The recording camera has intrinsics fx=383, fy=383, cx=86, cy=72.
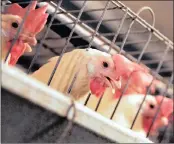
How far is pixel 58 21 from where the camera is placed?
1071mm

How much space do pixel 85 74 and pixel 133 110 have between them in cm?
28

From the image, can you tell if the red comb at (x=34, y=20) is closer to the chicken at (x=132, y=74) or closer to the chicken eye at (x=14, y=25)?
the chicken eye at (x=14, y=25)

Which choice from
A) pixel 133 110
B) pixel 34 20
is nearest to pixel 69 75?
pixel 34 20

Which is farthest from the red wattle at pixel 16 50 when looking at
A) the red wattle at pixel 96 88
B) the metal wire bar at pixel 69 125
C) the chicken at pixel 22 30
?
the metal wire bar at pixel 69 125

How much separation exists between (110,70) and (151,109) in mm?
352

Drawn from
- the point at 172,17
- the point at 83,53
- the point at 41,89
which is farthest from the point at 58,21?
the point at 41,89

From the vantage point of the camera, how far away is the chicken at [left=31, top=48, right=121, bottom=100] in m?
0.80

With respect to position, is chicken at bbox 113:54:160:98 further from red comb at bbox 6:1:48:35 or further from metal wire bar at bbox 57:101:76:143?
metal wire bar at bbox 57:101:76:143

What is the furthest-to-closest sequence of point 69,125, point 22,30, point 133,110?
point 133,110 < point 22,30 < point 69,125

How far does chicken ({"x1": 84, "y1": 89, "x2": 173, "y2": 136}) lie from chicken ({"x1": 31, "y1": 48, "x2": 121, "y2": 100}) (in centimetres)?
11

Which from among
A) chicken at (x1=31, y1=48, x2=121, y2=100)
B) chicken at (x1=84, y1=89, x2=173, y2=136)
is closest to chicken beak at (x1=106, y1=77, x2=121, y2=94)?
chicken at (x1=31, y1=48, x2=121, y2=100)

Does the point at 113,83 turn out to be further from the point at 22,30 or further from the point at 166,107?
the point at 166,107

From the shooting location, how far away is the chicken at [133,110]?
3.17 feet

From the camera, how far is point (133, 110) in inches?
40.8
